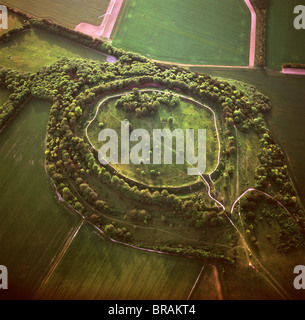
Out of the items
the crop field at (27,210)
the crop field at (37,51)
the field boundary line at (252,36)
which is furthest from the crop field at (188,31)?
the crop field at (27,210)

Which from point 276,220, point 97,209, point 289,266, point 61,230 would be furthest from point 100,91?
point 289,266

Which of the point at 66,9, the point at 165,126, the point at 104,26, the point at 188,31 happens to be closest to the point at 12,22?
the point at 66,9

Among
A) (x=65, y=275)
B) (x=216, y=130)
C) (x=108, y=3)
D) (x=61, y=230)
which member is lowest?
(x=65, y=275)

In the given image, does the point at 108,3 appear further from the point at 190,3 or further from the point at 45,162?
the point at 45,162

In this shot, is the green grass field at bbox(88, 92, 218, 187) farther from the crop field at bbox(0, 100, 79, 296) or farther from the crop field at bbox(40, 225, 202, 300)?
the crop field at bbox(40, 225, 202, 300)

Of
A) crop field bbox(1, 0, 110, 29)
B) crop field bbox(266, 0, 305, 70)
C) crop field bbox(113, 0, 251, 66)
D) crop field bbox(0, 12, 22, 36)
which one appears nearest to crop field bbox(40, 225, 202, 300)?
crop field bbox(113, 0, 251, 66)
